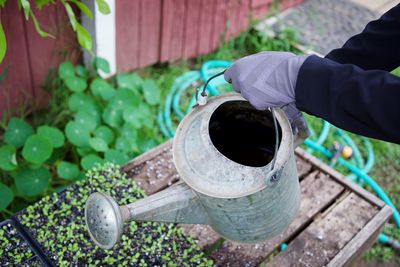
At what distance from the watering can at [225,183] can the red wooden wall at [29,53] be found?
1251 mm

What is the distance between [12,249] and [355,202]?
5.04 feet

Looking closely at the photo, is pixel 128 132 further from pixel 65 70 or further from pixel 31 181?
pixel 31 181

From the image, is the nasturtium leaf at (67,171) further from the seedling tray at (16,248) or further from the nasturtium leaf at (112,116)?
the seedling tray at (16,248)

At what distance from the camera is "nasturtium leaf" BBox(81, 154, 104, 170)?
2480 mm

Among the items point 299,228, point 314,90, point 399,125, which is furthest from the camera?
point 299,228

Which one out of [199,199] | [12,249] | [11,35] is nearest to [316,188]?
[199,199]

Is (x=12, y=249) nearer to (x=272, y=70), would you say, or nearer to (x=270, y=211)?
(x=270, y=211)

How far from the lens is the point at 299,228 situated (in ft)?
7.27

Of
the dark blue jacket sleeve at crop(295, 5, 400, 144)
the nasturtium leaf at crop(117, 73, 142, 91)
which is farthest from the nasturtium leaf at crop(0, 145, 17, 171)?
the dark blue jacket sleeve at crop(295, 5, 400, 144)

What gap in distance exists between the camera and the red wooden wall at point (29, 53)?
8.05 ft

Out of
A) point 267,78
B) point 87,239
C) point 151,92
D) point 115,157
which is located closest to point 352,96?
point 267,78

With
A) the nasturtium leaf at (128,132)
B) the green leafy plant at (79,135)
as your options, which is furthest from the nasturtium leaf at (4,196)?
the nasturtium leaf at (128,132)

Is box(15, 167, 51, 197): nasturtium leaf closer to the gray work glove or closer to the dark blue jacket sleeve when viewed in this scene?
the gray work glove

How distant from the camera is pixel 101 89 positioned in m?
2.82
